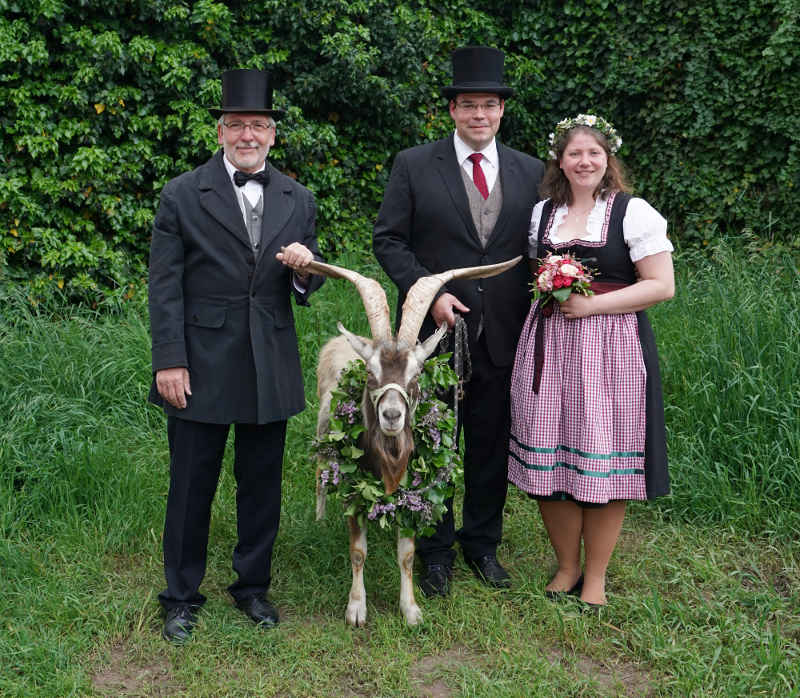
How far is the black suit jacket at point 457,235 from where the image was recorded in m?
3.91

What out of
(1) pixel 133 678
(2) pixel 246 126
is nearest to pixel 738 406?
(2) pixel 246 126

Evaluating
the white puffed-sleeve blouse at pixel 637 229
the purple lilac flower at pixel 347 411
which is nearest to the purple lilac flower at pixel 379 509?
the purple lilac flower at pixel 347 411

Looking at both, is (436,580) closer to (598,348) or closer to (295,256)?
(598,348)

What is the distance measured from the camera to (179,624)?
144 inches

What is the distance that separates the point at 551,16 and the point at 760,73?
2.41 meters

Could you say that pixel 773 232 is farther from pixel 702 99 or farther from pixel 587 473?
pixel 587 473

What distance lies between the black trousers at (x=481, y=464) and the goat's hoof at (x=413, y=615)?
0.41m

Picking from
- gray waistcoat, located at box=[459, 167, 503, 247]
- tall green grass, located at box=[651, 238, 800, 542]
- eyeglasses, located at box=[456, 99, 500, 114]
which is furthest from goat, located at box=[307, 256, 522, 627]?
tall green grass, located at box=[651, 238, 800, 542]

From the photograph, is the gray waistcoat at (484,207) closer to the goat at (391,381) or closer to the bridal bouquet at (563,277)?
the goat at (391,381)

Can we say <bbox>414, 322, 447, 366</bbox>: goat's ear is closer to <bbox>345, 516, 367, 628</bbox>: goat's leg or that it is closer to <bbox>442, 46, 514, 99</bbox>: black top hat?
<bbox>345, 516, 367, 628</bbox>: goat's leg

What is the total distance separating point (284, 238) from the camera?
11.9 ft

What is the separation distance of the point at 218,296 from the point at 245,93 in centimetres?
90

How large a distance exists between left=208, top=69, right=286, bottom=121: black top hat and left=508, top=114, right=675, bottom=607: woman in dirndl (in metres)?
1.38

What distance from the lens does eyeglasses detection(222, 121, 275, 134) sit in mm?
3531
